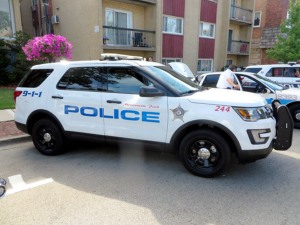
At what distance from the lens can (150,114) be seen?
385 centimetres

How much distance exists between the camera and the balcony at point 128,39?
1358 centimetres

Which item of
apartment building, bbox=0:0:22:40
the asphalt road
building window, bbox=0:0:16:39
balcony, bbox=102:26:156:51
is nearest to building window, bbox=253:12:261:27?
balcony, bbox=102:26:156:51

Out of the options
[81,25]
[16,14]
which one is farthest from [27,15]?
[81,25]

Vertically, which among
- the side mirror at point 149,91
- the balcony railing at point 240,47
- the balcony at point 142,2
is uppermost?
the balcony at point 142,2

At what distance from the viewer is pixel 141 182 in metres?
3.71

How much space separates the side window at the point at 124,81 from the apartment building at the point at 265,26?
2116 cm

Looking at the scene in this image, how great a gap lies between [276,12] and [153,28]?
1326 centimetres

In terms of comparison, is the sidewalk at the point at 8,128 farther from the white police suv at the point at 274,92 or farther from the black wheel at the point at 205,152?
the white police suv at the point at 274,92

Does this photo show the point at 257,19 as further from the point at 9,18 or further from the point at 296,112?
the point at 9,18

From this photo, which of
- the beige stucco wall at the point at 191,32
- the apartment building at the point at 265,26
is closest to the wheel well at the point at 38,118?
the beige stucco wall at the point at 191,32

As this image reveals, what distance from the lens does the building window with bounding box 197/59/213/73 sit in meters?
19.1

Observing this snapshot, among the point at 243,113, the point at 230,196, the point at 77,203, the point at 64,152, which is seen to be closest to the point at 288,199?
the point at 230,196

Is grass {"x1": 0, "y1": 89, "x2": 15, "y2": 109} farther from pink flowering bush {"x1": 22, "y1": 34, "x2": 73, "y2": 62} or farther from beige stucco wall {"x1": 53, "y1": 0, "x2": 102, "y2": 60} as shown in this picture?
beige stucco wall {"x1": 53, "y1": 0, "x2": 102, "y2": 60}

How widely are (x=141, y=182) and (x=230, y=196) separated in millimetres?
1292
